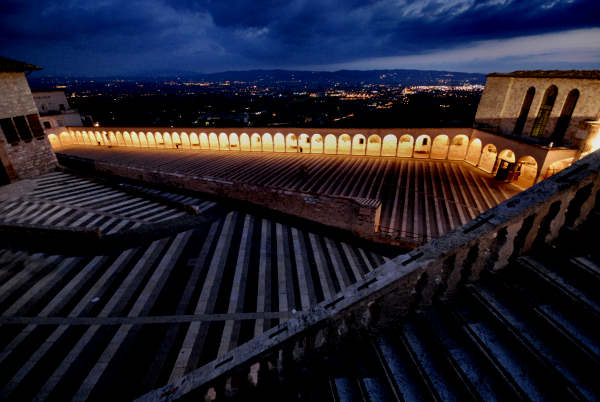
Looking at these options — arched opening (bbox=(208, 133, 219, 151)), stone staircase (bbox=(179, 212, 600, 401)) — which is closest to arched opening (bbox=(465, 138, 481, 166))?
stone staircase (bbox=(179, 212, 600, 401))

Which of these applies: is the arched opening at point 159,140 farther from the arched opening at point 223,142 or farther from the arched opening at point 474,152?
the arched opening at point 474,152

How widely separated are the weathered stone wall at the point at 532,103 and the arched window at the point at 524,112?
0.80ft

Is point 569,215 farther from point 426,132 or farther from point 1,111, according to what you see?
point 1,111

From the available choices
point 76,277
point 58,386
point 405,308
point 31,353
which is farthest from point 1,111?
point 405,308

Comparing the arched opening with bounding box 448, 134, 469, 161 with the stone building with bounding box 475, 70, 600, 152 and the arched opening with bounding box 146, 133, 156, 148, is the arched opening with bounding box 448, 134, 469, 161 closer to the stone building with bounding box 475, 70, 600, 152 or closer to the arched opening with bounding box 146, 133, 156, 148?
the stone building with bounding box 475, 70, 600, 152

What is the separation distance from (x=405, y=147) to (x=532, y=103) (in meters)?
9.68

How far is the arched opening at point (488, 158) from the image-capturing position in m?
20.9

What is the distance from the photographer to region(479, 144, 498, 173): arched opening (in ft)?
68.4

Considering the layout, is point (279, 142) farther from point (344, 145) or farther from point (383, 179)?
point (383, 179)

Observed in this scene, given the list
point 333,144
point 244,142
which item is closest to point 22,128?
point 244,142

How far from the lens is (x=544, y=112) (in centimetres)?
1911

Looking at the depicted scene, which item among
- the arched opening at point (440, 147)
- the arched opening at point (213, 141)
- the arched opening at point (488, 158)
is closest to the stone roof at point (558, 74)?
the arched opening at point (488, 158)

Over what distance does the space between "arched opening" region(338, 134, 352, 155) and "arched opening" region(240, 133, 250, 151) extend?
10769 millimetres

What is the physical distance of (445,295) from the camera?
331 centimetres
